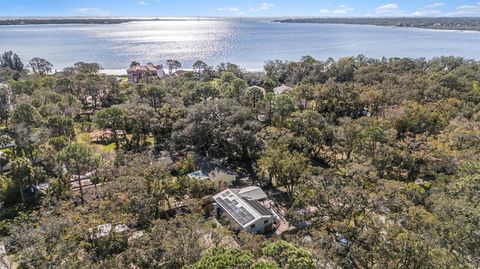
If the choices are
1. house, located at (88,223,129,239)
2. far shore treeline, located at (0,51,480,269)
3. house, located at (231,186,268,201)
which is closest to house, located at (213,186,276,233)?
house, located at (231,186,268,201)

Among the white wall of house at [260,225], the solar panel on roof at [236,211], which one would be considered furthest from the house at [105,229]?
the white wall of house at [260,225]

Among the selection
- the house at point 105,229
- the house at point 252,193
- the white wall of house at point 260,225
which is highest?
the house at point 105,229

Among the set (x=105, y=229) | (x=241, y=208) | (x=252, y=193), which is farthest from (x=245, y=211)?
(x=105, y=229)

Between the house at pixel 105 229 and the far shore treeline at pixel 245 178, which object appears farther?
the house at pixel 105 229

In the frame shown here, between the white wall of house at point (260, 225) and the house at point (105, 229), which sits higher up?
the house at point (105, 229)

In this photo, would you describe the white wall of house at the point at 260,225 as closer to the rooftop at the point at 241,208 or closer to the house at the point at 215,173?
the rooftop at the point at 241,208

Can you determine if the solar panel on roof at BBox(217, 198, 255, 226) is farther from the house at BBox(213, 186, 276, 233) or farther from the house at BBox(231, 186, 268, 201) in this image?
the house at BBox(231, 186, 268, 201)
